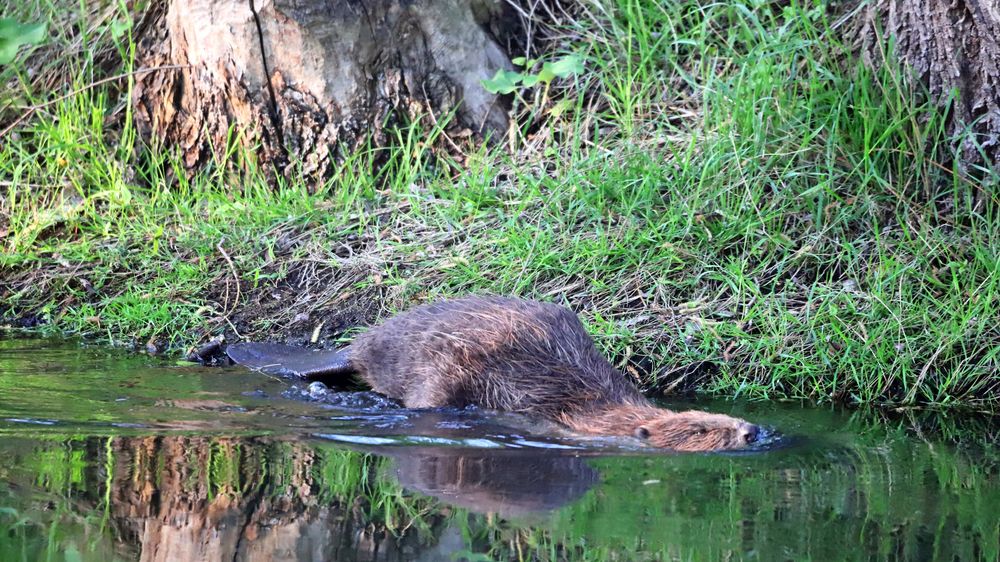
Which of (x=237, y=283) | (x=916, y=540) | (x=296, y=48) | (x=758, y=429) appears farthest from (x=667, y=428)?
(x=296, y=48)

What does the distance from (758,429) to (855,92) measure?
6.43 feet

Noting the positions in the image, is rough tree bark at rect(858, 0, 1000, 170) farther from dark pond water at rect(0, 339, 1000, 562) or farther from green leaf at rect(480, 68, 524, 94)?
green leaf at rect(480, 68, 524, 94)

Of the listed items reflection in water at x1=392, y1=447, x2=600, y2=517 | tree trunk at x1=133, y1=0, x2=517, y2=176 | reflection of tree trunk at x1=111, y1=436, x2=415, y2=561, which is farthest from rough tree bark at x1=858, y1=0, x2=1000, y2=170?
reflection of tree trunk at x1=111, y1=436, x2=415, y2=561

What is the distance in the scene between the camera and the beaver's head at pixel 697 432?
3588 mm

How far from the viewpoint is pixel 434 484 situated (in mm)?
3072

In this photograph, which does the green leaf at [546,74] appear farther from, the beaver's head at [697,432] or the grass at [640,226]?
the beaver's head at [697,432]

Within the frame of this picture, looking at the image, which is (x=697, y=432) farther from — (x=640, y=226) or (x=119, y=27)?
(x=119, y=27)

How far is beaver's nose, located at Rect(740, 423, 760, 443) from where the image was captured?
3566mm

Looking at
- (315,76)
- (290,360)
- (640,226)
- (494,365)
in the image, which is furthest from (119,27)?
(494,365)

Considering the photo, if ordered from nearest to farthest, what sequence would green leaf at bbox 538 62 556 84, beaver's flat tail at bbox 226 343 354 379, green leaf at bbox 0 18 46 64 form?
green leaf at bbox 0 18 46 64 < beaver's flat tail at bbox 226 343 354 379 < green leaf at bbox 538 62 556 84

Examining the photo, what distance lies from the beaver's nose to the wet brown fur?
36cm

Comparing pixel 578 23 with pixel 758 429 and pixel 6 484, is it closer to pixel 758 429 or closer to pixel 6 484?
pixel 758 429

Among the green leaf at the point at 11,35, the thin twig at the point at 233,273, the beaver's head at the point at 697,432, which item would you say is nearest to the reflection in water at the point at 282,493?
the beaver's head at the point at 697,432

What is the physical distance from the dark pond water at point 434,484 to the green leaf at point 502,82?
209cm
